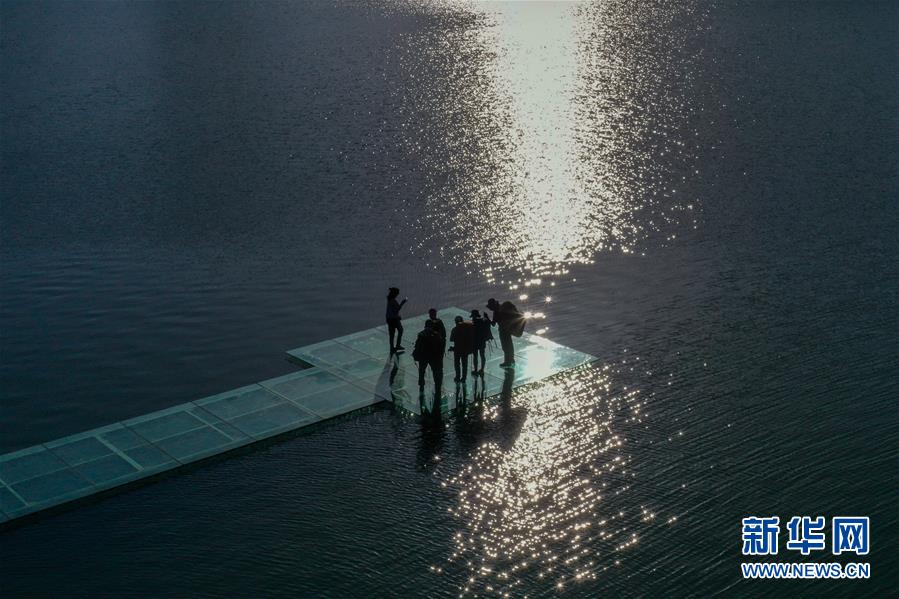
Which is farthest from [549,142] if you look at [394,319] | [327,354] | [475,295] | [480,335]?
[480,335]

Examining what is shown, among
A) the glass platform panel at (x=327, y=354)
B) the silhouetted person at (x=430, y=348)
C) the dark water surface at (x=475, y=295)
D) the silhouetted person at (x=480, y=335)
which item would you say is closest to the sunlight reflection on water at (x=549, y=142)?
the dark water surface at (x=475, y=295)

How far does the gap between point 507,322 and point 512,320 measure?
0.11 m

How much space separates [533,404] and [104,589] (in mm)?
8214

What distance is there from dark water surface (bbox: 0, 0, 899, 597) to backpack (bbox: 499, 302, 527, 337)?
1.36 metres

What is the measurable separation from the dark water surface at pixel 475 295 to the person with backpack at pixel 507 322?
52.5 inches

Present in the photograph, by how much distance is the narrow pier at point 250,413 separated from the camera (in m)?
16.0

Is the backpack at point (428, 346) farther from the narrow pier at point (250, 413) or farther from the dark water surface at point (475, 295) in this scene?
the dark water surface at point (475, 295)

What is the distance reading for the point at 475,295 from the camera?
23609mm

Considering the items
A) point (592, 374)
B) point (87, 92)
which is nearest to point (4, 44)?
point (87, 92)

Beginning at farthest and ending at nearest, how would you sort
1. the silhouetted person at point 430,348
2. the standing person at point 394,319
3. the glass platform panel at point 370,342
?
the glass platform panel at point 370,342, the standing person at point 394,319, the silhouetted person at point 430,348

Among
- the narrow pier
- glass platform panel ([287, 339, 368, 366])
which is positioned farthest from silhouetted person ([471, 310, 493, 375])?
glass platform panel ([287, 339, 368, 366])

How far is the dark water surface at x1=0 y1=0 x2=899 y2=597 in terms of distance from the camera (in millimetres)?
14391

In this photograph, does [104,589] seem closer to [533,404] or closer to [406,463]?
[406,463]

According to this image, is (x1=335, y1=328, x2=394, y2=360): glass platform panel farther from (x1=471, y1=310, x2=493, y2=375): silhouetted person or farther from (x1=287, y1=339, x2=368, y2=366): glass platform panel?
(x1=471, y1=310, x2=493, y2=375): silhouetted person
